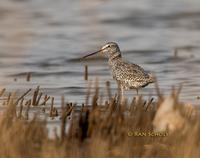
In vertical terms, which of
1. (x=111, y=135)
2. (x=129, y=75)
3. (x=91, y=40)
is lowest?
(x=111, y=135)

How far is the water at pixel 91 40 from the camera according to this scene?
14.6 metres

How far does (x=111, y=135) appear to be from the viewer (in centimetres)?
783

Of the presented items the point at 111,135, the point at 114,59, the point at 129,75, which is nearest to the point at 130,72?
the point at 129,75

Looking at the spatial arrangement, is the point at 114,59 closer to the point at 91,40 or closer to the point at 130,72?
the point at 130,72

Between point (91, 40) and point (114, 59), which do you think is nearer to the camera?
point (114, 59)

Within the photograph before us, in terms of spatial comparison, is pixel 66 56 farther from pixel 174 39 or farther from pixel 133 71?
pixel 133 71

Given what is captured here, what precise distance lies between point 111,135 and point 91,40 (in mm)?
12879

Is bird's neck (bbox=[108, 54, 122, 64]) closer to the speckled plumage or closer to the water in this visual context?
the speckled plumage

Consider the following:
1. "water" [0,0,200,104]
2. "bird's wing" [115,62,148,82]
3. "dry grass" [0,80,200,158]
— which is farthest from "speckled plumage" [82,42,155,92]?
"dry grass" [0,80,200,158]

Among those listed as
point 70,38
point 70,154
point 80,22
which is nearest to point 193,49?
point 70,38

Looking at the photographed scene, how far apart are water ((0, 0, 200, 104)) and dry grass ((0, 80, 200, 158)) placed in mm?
1645

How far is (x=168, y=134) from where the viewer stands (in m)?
8.03

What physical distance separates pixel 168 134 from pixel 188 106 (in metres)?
0.49

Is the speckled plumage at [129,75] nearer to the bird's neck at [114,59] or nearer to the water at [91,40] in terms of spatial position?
the bird's neck at [114,59]
